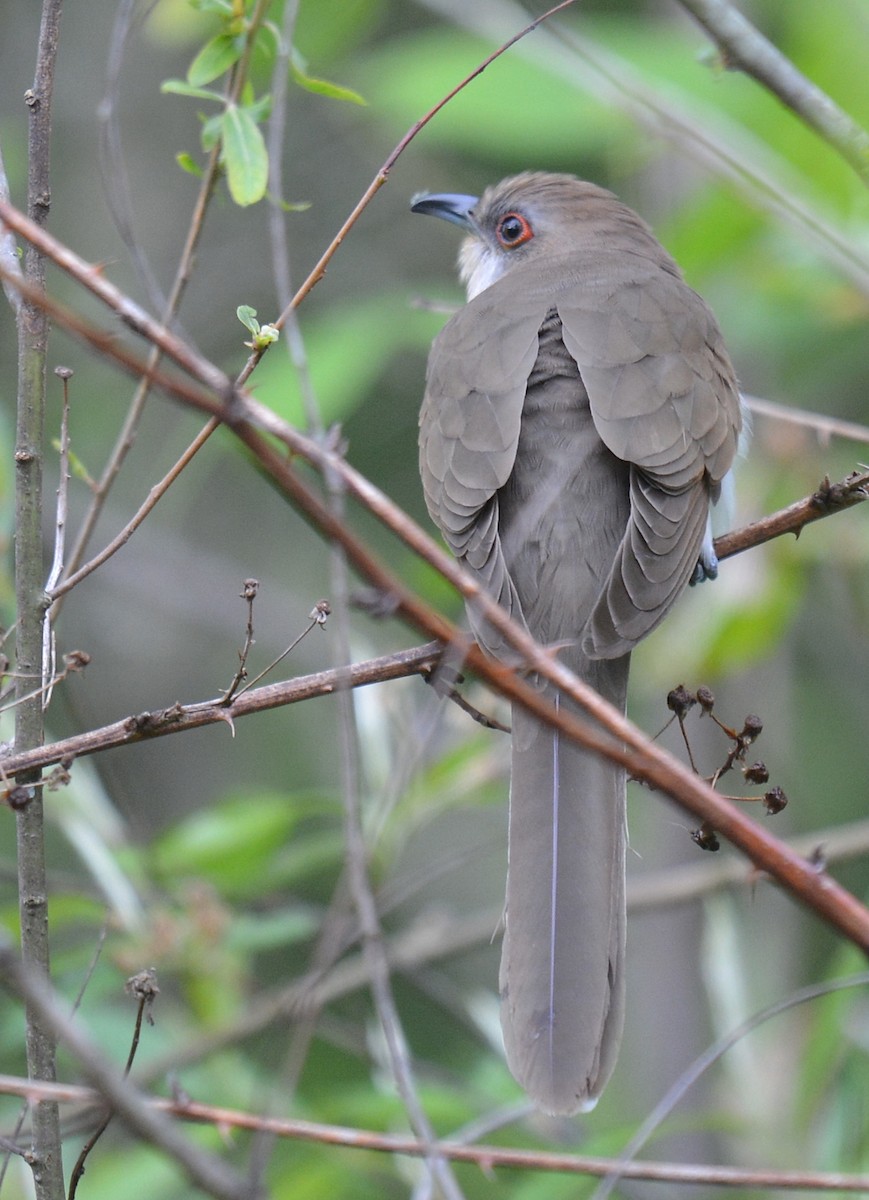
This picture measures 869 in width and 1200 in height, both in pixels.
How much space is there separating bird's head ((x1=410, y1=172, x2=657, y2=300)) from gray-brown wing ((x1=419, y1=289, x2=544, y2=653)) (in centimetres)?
102

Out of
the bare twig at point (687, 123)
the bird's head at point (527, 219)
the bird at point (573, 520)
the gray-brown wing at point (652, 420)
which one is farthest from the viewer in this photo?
the bird's head at point (527, 219)

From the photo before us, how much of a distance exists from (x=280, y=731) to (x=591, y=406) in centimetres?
511

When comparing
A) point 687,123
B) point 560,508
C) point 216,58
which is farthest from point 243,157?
point 687,123

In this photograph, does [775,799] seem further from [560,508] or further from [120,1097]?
[560,508]

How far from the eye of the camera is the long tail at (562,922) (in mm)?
2398

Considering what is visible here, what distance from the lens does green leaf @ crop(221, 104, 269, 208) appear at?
253cm

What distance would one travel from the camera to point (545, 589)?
10.7 ft

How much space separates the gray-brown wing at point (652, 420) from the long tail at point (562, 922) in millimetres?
301

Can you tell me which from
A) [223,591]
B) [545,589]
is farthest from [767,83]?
[223,591]

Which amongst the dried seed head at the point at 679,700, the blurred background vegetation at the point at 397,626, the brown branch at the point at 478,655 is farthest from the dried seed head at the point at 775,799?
the blurred background vegetation at the point at 397,626

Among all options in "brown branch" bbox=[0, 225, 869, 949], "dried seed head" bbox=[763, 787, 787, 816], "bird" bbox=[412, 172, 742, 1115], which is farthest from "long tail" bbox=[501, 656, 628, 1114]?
"brown branch" bbox=[0, 225, 869, 949]

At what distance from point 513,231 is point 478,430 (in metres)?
1.69

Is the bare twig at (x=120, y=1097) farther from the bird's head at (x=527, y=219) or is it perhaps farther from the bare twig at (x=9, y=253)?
the bird's head at (x=527, y=219)

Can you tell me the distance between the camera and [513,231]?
4910 mm
